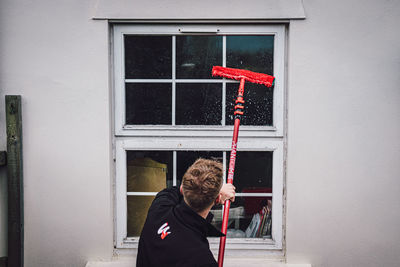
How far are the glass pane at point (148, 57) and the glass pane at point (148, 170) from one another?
2.07ft

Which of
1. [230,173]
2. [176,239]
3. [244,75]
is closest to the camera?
[176,239]

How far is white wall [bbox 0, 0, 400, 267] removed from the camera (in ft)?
7.25

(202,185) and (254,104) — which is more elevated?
(254,104)

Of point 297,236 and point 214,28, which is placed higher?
point 214,28

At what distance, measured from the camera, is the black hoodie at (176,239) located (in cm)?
147

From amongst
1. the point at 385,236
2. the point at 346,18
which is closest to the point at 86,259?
the point at 385,236

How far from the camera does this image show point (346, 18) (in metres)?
2.19

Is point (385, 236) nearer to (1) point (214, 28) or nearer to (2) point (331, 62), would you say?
(2) point (331, 62)

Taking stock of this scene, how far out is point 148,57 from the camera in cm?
237

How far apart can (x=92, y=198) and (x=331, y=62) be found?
2.10 m

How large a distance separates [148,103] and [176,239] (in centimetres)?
122

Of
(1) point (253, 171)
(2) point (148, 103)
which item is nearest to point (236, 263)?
(1) point (253, 171)

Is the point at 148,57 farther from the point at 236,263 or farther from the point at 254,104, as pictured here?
the point at 236,263

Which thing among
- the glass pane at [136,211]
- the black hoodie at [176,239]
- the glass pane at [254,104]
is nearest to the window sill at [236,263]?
the glass pane at [136,211]
